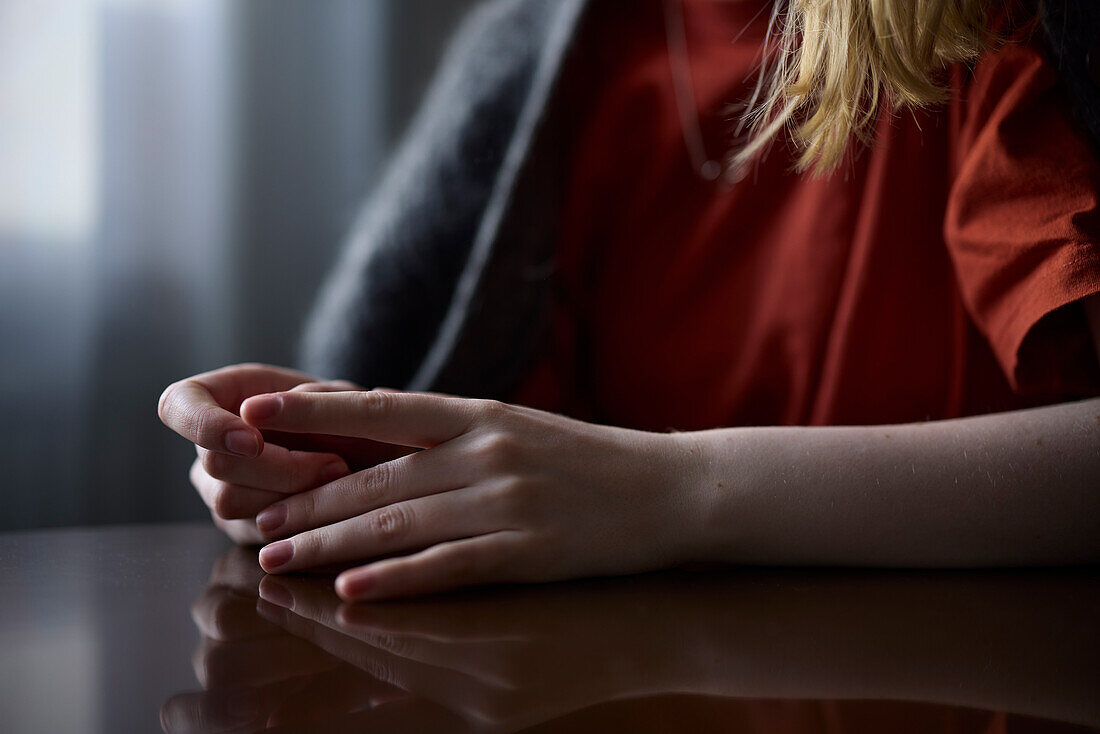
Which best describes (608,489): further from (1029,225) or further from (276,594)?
(1029,225)

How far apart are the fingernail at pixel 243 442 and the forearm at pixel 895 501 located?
0.20m

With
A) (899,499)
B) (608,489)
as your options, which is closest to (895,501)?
(899,499)

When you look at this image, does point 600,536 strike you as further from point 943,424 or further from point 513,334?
point 513,334

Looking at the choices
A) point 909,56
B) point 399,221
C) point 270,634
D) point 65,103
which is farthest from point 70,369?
point 909,56

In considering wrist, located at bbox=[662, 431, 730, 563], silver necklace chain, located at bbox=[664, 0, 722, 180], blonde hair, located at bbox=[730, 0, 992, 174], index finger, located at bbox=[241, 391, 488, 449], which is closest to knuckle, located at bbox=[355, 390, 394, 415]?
index finger, located at bbox=[241, 391, 488, 449]

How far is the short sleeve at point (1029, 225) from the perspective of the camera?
43 cm

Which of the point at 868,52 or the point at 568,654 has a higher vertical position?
the point at 868,52

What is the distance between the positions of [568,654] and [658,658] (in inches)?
1.1

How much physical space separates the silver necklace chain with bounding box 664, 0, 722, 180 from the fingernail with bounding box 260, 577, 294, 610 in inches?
17.7

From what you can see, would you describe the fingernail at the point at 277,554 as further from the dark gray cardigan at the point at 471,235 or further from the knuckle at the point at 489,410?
the dark gray cardigan at the point at 471,235

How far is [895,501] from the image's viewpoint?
38 cm

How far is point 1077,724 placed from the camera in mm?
199

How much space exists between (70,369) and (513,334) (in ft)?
2.13

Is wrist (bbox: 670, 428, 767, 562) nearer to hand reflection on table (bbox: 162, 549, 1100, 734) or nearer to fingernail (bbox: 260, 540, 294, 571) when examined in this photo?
hand reflection on table (bbox: 162, 549, 1100, 734)
